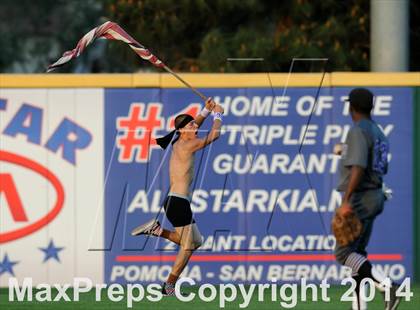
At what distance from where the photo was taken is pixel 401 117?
52.6 feet

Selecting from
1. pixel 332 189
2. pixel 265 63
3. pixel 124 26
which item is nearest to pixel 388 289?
pixel 332 189

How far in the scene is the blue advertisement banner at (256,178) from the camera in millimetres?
15984

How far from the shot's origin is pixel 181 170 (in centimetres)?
1440

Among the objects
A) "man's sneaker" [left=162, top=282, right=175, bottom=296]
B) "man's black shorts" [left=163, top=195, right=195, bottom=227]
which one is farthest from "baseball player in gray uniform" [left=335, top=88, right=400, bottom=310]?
"man's sneaker" [left=162, top=282, right=175, bottom=296]

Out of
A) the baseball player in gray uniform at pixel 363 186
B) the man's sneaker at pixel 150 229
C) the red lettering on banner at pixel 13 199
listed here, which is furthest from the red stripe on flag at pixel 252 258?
the baseball player in gray uniform at pixel 363 186

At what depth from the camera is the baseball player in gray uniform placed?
1168 cm

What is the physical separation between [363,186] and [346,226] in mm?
403

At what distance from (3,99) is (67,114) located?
0.73 meters

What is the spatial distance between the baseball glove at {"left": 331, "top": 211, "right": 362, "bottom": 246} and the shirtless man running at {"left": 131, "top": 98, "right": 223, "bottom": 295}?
283 centimetres

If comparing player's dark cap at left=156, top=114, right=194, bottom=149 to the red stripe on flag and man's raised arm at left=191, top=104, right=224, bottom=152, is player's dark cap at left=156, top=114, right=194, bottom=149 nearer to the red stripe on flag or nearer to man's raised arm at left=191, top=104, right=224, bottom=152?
man's raised arm at left=191, top=104, right=224, bottom=152

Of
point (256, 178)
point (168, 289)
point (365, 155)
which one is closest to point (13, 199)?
point (168, 289)

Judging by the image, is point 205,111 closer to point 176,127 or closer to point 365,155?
point 176,127

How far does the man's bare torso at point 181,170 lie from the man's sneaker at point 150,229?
441 millimetres

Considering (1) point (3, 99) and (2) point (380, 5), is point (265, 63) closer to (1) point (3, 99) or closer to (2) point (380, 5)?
(2) point (380, 5)
